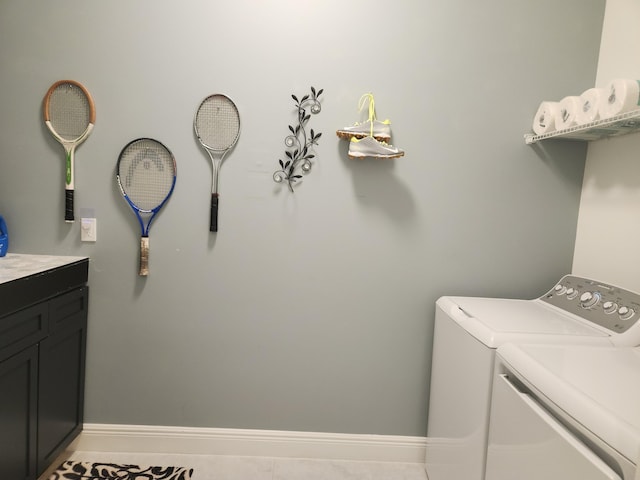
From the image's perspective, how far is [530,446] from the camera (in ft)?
3.12

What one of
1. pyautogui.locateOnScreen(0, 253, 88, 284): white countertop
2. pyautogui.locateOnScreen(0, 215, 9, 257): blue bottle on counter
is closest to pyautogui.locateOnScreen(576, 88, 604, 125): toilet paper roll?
pyautogui.locateOnScreen(0, 253, 88, 284): white countertop

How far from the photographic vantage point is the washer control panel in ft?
4.27

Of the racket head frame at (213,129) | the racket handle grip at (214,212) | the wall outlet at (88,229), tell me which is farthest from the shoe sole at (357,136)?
the wall outlet at (88,229)

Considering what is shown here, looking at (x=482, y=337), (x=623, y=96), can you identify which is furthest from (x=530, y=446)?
(x=623, y=96)

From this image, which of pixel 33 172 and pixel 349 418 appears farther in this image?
pixel 349 418

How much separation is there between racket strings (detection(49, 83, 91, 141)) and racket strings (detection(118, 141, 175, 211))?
247mm

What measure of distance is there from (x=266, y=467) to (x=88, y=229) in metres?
1.40

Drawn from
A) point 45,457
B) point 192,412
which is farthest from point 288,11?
point 45,457

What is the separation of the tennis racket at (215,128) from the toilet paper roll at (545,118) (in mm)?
1385

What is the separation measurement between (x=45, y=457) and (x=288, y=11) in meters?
2.18

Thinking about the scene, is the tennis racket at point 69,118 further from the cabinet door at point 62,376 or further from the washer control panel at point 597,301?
the washer control panel at point 597,301

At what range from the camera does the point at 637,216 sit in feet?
4.87

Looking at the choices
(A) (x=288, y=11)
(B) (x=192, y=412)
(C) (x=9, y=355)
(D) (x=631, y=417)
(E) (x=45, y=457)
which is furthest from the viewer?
(B) (x=192, y=412)

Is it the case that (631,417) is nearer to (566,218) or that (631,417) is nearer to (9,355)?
(566,218)
